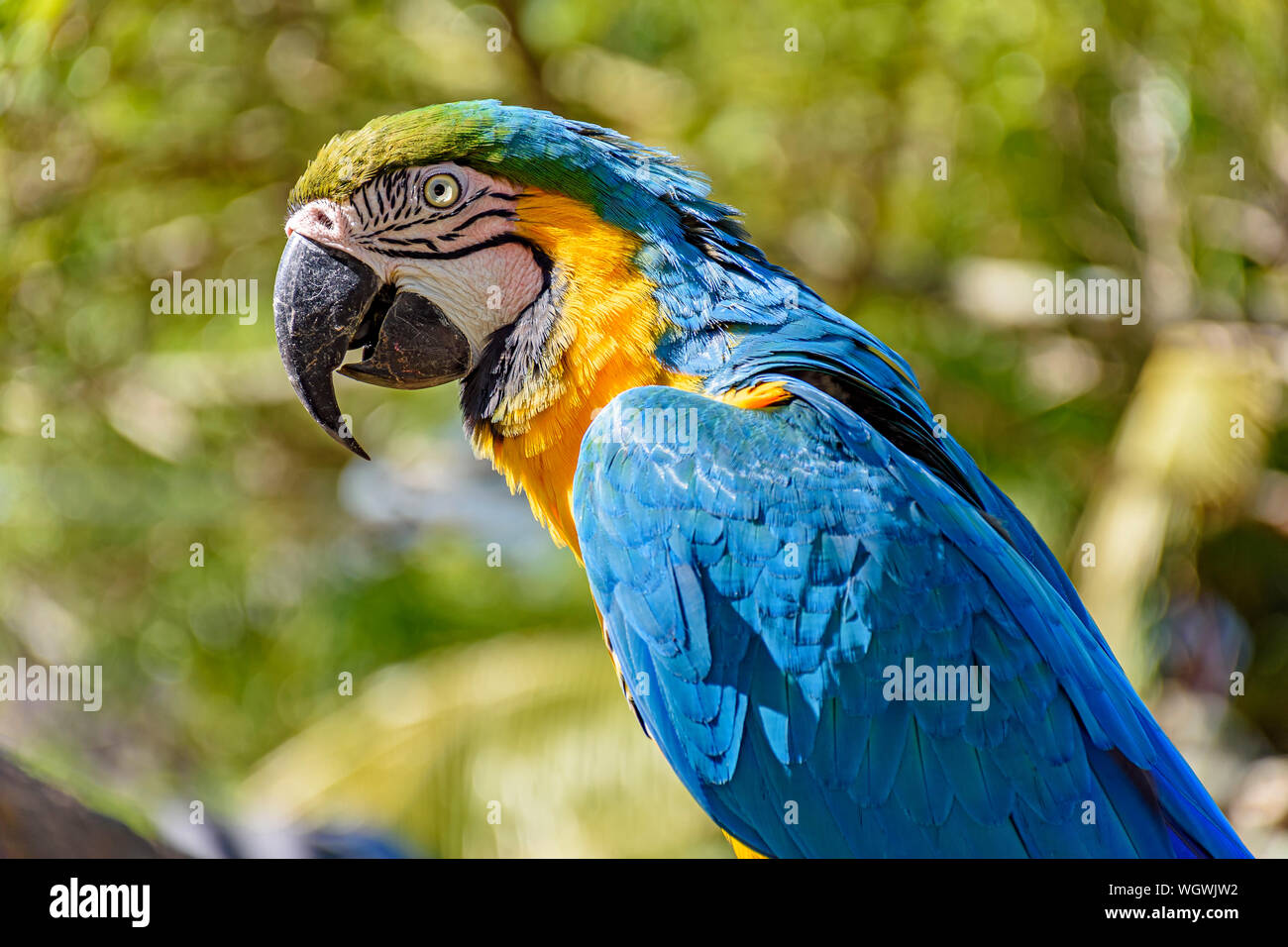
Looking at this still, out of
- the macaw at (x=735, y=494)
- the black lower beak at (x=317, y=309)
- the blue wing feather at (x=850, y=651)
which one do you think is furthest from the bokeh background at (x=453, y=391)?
the blue wing feather at (x=850, y=651)

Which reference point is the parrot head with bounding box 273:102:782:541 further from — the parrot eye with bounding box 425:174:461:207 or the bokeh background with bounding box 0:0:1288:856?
the bokeh background with bounding box 0:0:1288:856

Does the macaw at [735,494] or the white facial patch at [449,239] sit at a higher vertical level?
the white facial patch at [449,239]

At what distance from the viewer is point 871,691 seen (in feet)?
5.90

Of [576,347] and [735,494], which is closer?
[735,494]

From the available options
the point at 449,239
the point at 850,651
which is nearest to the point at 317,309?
the point at 449,239

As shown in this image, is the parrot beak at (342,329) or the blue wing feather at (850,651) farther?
the parrot beak at (342,329)

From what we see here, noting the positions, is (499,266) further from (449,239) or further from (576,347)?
(576,347)

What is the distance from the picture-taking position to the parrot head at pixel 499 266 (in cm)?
202

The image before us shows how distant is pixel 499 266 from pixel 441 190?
0.60 feet

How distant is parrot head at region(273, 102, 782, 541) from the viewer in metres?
2.02

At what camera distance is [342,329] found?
2.10m

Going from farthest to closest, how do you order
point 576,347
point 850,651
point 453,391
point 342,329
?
1. point 453,391
2. point 342,329
3. point 576,347
4. point 850,651

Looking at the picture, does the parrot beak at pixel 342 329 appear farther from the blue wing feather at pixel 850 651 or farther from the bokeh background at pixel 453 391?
the bokeh background at pixel 453 391
